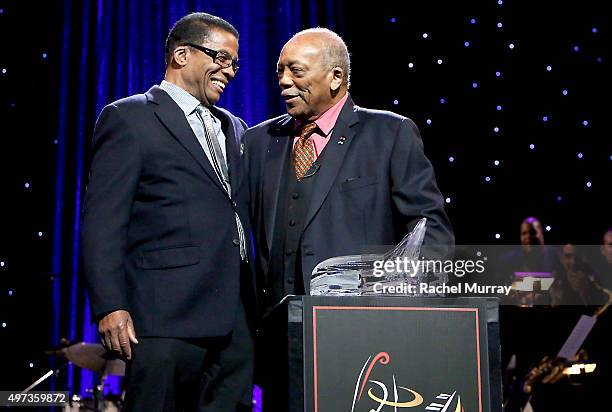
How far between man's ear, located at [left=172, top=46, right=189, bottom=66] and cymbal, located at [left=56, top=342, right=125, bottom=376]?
112 inches

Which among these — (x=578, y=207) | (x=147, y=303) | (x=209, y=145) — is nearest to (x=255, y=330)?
(x=147, y=303)

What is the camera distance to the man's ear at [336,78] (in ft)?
8.52

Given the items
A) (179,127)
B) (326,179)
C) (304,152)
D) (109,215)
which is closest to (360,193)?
(326,179)

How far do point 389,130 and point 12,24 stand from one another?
399cm

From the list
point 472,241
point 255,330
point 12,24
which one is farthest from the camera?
point 472,241

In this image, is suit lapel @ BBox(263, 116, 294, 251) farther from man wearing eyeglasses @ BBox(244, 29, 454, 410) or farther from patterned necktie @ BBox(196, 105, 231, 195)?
patterned necktie @ BBox(196, 105, 231, 195)

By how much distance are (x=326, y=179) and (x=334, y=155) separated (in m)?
0.09

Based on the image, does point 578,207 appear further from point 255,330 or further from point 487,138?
point 255,330

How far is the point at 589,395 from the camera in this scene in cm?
429

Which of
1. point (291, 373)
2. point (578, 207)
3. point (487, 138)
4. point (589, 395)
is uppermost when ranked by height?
point (487, 138)

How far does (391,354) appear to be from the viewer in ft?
5.74

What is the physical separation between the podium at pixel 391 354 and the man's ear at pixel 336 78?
39.8 inches
